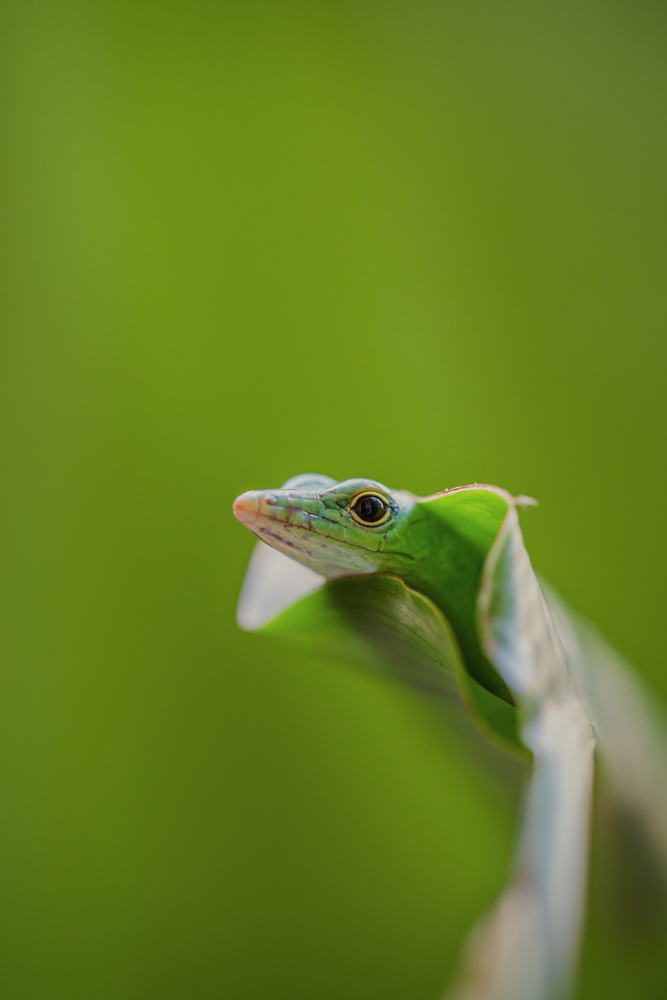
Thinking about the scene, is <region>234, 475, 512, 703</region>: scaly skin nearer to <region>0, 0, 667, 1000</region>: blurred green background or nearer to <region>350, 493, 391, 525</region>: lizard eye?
<region>350, 493, 391, 525</region>: lizard eye

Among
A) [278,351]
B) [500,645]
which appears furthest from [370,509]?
[278,351]

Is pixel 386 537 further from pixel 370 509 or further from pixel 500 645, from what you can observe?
pixel 500 645

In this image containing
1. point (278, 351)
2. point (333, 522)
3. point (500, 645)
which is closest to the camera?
point (500, 645)

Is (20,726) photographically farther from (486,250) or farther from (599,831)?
(486,250)

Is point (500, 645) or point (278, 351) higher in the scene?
point (278, 351)

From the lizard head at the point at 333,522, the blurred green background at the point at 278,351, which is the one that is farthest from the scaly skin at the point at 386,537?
the blurred green background at the point at 278,351

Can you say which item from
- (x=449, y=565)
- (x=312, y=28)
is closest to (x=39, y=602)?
(x=449, y=565)
